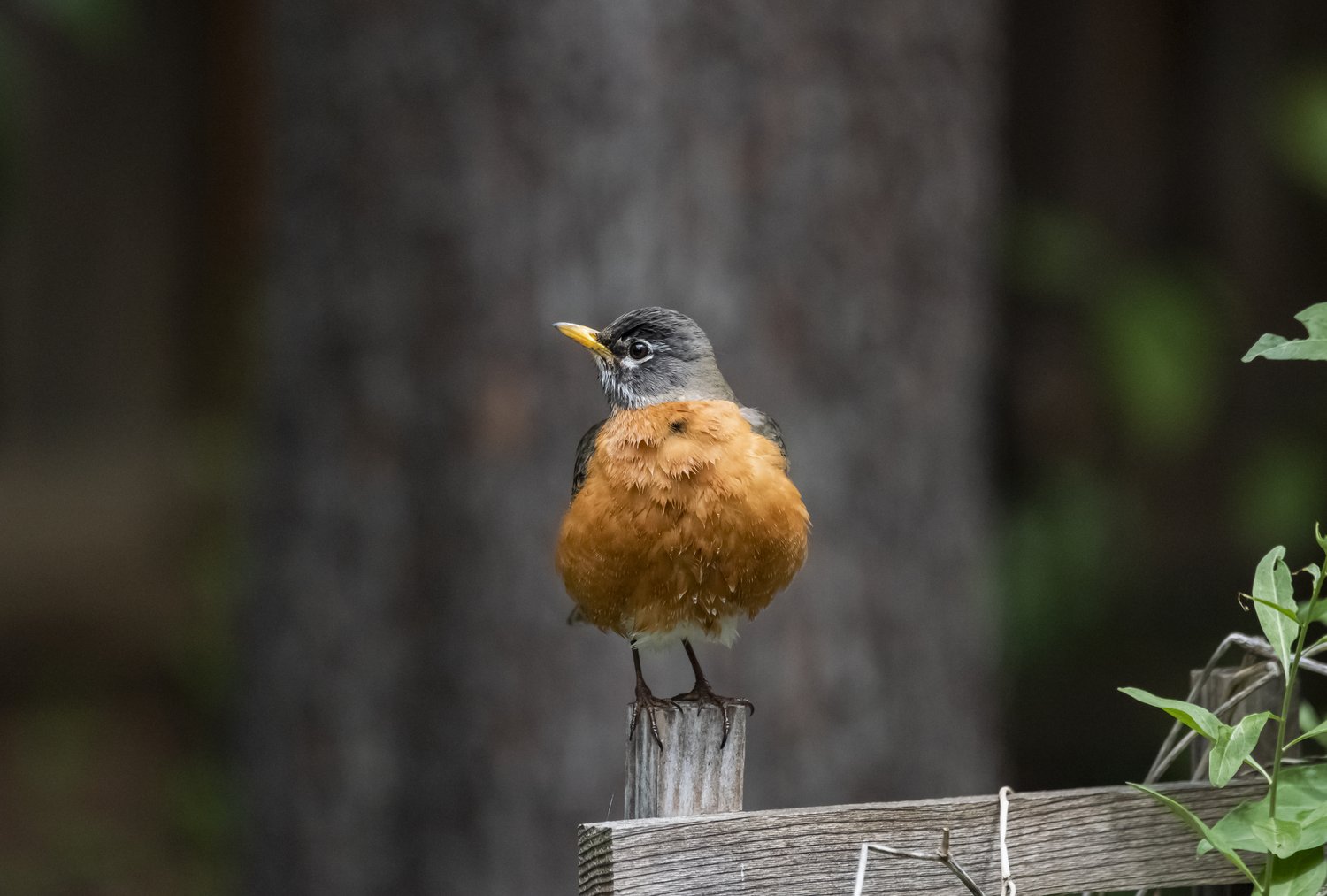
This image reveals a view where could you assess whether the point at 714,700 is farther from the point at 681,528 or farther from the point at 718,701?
the point at 681,528

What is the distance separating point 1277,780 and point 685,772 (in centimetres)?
72

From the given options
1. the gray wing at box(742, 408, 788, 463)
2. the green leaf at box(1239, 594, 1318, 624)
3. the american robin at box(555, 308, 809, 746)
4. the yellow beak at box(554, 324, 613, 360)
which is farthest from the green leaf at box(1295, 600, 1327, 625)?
the yellow beak at box(554, 324, 613, 360)

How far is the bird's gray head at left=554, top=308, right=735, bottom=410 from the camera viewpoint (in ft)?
9.68

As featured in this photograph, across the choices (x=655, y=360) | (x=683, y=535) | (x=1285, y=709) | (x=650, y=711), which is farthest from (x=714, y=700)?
(x=1285, y=709)

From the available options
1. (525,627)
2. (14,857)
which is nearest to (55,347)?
(14,857)

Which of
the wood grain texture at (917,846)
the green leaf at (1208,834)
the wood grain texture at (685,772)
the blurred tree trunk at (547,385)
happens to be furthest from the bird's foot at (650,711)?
the blurred tree trunk at (547,385)

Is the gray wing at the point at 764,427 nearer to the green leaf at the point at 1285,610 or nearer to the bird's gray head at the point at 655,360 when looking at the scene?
the bird's gray head at the point at 655,360

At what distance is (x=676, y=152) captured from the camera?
421 centimetres

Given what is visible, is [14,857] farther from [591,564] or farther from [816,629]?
[591,564]

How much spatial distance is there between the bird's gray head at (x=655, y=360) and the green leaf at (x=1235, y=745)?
1.46 meters

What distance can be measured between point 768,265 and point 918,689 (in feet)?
4.51

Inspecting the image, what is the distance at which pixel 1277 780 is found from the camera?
1.70 meters

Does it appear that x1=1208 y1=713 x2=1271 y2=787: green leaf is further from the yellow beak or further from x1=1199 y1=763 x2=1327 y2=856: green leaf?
the yellow beak

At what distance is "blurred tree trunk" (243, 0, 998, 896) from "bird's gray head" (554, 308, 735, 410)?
3.58ft
